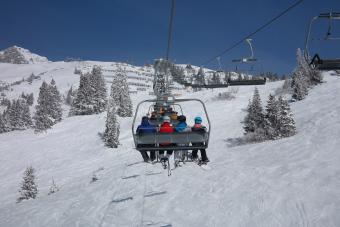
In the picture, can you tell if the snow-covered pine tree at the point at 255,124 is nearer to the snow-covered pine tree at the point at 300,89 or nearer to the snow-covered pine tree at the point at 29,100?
the snow-covered pine tree at the point at 300,89

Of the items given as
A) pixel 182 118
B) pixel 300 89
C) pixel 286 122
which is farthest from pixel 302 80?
pixel 182 118

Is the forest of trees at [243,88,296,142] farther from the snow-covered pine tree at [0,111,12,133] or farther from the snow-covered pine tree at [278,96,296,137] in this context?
the snow-covered pine tree at [0,111,12,133]

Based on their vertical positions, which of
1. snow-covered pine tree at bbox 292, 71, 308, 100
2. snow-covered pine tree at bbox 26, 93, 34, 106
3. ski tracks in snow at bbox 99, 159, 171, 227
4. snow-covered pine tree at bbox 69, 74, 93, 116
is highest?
snow-covered pine tree at bbox 292, 71, 308, 100

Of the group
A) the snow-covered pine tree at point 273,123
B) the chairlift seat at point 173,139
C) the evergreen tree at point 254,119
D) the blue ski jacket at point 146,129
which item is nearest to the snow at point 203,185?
the snow-covered pine tree at point 273,123

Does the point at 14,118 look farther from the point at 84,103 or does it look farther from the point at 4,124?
the point at 84,103

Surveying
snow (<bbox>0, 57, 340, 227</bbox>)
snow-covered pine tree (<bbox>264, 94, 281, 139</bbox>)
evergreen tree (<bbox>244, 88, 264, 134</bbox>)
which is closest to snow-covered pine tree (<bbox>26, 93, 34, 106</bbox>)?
snow (<bbox>0, 57, 340, 227</bbox>)

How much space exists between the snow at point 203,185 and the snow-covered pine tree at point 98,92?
102 feet

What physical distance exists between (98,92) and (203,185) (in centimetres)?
6503

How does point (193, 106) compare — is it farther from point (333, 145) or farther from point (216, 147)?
point (333, 145)

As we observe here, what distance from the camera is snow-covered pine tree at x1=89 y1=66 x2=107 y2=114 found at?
9494 cm

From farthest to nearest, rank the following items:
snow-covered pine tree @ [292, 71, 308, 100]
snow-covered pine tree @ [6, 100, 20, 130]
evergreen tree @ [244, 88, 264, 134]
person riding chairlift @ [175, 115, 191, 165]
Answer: snow-covered pine tree @ [6, 100, 20, 130] → snow-covered pine tree @ [292, 71, 308, 100] → evergreen tree @ [244, 88, 264, 134] → person riding chairlift @ [175, 115, 191, 165]

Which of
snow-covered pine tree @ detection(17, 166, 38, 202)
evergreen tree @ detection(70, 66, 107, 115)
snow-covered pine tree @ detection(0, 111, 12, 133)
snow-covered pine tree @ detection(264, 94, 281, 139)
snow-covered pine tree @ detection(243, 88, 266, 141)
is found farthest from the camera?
snow-covered pine tree @ detection(0, 111, 12, 133)

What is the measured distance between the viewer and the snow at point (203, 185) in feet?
98.4

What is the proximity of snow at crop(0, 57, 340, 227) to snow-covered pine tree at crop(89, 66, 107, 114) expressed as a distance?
102 ft
